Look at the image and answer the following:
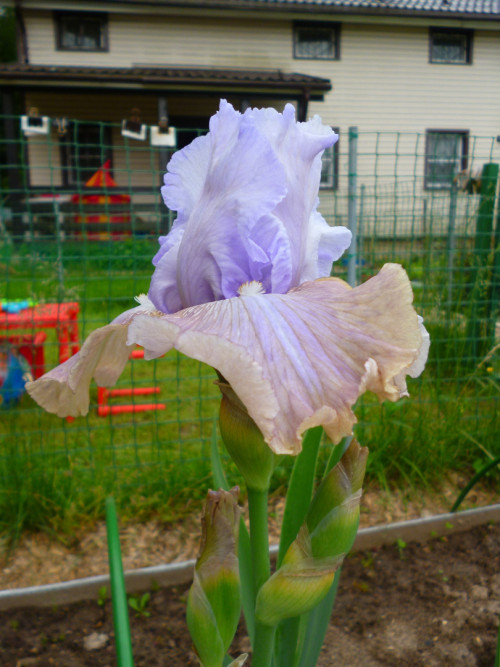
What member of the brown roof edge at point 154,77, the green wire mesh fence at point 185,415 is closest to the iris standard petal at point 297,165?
the green wire mesh fence at point 185,415

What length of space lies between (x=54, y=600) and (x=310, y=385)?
1376 mm

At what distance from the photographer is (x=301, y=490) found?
2.57 feet

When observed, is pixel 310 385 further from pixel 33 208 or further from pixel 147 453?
pixel 33 208

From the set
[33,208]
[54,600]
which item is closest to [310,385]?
[54,600]

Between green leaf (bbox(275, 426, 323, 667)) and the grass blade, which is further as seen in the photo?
green leaf (bbox(275, 426, 323, 667))

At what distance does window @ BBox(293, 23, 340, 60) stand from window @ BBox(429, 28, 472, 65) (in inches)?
79.2

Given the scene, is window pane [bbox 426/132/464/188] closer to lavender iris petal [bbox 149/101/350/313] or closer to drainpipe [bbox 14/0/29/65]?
lavender iris petal [bbox 149/101/350/313]

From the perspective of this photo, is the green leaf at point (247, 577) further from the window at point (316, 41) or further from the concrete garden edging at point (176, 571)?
the window at point (316, 41)

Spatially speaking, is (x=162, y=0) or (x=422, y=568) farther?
(x=162, y=0)

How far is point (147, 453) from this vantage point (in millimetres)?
2340

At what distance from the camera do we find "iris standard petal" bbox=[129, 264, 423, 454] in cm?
47

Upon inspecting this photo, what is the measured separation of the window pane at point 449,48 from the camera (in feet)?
38.2

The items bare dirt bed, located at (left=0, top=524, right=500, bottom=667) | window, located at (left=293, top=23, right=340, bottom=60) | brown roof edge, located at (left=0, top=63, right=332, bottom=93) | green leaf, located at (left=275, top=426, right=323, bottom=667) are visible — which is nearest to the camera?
green leaf, located at (left=275, top=426, right=323, bottom=667)

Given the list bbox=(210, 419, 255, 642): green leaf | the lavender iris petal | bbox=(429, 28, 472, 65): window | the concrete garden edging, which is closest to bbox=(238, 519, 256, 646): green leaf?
bbox=(210, 419, 255, 642): green leaf
